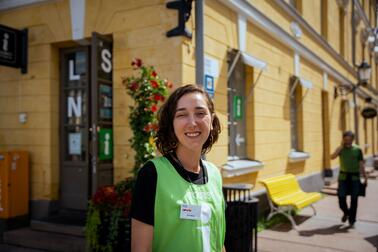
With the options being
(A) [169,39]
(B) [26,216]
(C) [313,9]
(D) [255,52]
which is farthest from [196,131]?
(C) [313,9]

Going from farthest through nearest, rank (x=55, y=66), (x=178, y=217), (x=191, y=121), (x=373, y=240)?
(x=55, y=66) → (x=373, y=240) → (x=191, y=121) → (x=178, y=217)

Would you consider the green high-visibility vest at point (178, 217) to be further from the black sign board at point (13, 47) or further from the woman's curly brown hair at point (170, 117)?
the black sign board at point (13, 47)

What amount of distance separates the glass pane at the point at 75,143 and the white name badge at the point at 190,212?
425 cm

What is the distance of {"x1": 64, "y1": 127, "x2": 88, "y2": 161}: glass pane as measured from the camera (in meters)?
5.73

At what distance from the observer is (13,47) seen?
578 cm

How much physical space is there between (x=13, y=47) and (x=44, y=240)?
2899 millimetres

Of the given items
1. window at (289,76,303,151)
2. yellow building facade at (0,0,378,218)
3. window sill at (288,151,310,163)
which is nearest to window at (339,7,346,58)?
window at (289,76,303,151)

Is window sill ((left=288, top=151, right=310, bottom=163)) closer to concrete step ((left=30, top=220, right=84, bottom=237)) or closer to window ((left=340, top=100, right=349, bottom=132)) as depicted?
concrete step ((left=30, top=220, right=84, bottom=237))

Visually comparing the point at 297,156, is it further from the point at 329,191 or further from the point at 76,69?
the point at 76,69

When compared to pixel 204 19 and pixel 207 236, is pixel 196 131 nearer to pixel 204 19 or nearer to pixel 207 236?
pixel 207 236

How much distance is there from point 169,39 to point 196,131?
3.38 metres

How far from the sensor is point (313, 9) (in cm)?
1069

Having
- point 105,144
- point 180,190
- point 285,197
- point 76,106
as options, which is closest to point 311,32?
point 285,197

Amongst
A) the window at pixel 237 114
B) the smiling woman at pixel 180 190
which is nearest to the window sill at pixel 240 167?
the window at pixel 237 114
